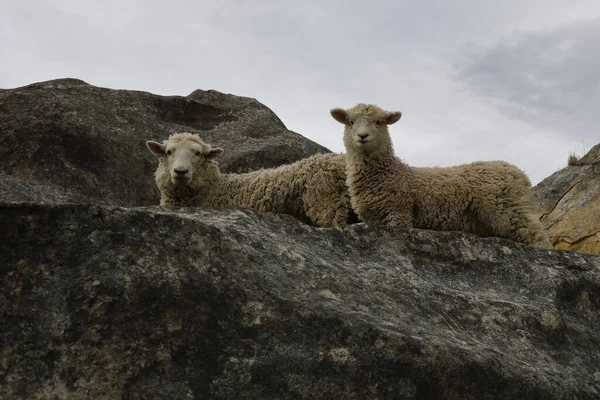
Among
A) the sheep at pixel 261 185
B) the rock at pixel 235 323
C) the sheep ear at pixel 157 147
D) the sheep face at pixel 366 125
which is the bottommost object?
the rock at pixel 235 323

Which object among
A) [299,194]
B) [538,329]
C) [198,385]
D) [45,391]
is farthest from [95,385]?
[299,194]

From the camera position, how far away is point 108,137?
38.2 ft

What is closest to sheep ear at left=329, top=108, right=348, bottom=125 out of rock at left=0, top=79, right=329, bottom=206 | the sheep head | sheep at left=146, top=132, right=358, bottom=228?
sheep at left=146, top=132, right=358, bottom=228

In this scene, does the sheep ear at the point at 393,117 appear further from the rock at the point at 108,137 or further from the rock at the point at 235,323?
the rock at the point at 235,323

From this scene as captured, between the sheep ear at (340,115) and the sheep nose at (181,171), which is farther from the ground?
the sheep ear at (340,115)

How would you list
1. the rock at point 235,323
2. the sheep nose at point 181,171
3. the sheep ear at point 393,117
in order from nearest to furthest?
1. the rock at point 235,323
2. the sheep ear at point 393,117
3. the sheep nose at point 181,171

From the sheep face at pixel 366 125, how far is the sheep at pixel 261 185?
1.69 feet

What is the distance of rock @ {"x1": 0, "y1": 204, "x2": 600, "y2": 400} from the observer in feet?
10.3

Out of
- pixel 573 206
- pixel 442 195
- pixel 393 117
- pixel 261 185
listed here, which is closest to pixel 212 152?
pixel 261 185

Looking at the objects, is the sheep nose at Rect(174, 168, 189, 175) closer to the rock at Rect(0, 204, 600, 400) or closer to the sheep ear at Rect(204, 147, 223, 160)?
the sheep ear at Rect(204, 147, 223, 160)

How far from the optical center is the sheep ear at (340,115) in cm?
917

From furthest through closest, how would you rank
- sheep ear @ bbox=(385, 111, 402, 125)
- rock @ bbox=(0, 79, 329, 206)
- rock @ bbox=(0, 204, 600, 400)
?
rock @ bbox=(0, 79, 329, 206) → sheep ear @ bbox=(385, 111, 402, 125) → rock @ bbox=(0, 204, 600, 400)

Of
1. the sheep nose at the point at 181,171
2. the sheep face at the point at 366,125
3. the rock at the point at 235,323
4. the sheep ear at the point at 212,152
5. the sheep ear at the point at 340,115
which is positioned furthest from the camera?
the sheep ear at the point at 212,152

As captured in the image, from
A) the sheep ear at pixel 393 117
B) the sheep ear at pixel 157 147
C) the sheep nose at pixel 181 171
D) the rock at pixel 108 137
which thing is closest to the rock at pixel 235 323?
the sheep ear at pixel 393 117
